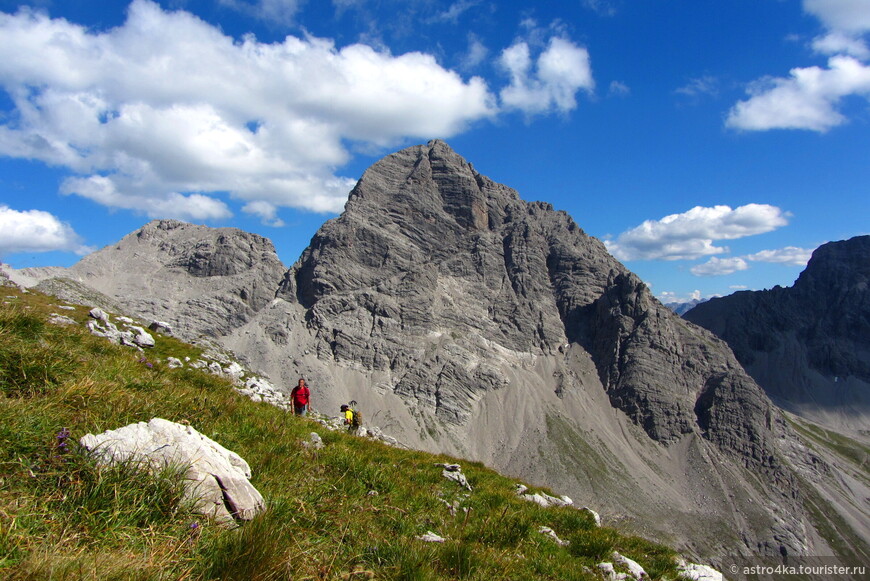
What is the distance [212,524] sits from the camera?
15.2ft

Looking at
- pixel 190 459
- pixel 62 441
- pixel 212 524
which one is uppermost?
pixel 62 441

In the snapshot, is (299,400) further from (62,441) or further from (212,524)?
(212,524)

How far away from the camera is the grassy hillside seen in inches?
152

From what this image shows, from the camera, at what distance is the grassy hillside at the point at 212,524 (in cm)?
385

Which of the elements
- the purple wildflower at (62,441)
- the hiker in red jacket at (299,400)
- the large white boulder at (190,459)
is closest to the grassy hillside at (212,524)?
the purple wildflower at (62,441)

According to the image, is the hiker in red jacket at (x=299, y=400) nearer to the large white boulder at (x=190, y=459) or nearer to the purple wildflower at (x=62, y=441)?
the large white boulder at (x=190, y=459)

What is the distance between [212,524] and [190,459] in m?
0.85

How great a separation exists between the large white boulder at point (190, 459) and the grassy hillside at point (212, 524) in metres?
0.18

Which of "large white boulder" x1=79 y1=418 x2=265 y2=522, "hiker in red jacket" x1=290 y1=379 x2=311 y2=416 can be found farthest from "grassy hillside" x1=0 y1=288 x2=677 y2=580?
"hiker in red jacket" x1=290 y1=379 x2=311 y2=416

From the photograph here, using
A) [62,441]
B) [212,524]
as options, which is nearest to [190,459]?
[212,524]

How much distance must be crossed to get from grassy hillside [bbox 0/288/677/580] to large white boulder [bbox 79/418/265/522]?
18 centimetres

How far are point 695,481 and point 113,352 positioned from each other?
216 metres

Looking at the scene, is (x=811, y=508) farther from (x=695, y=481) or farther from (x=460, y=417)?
(x=460, y=417)

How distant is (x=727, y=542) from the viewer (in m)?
150
